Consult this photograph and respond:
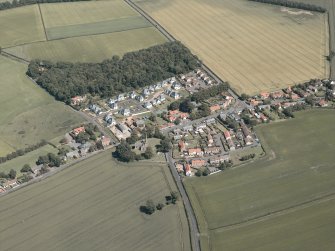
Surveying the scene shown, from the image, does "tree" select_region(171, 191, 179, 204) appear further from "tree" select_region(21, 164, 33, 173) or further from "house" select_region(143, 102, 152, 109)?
"house" select_region(143, 102, 152, 109)

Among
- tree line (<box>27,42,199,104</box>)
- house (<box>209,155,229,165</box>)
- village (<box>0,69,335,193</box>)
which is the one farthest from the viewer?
tree line (<box>27,42,199,104</box>)

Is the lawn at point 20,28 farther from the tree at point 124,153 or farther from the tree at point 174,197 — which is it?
the tree at point 174,197

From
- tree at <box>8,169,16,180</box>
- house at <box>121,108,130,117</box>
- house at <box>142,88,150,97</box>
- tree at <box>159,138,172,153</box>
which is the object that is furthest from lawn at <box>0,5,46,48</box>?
tree at <box>159,138,172,153</box>

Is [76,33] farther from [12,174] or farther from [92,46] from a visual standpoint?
[12,174]

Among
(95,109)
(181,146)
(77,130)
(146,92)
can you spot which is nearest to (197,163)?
(181,146)

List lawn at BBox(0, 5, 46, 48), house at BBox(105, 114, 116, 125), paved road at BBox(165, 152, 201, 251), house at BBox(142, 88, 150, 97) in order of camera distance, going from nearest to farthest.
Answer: paved road at BBox(165, 152, 201, 251)
house at BBox(105, 114, 116, 125)
house at BBox(142, 88, 150, 97)
lawn at BBox(0, 5, 46, 48)
